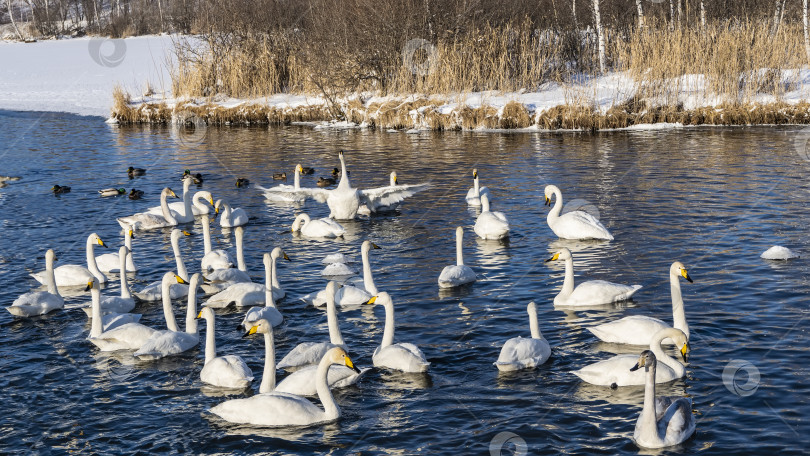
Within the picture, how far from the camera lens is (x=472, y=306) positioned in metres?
12.1

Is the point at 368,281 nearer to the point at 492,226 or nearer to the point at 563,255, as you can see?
the point at 563,255

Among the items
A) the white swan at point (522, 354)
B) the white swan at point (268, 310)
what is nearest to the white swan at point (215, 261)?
the white swan at point (268, 310)

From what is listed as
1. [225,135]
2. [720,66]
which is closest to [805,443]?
[720,66]

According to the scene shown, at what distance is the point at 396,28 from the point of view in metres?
33.7

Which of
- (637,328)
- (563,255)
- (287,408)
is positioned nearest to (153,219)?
(563,255)

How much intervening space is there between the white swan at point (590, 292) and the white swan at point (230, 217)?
26.2ft

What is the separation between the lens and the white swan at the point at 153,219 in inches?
699

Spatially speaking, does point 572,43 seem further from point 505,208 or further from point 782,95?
point 505,208

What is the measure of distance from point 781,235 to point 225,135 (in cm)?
2217

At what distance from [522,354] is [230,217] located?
373 inches

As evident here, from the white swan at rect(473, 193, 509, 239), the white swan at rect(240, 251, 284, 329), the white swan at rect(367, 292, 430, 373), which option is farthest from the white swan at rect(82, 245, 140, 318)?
the white swan at rect(473, 193, 509, 239)

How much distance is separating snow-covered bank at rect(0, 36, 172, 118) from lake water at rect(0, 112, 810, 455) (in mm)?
15885

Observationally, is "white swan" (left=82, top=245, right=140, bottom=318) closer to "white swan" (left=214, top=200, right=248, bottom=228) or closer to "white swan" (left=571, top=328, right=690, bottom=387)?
"white swan" (left=214, top=200, right=248, bottom=228)

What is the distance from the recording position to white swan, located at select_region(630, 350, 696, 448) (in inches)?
305
